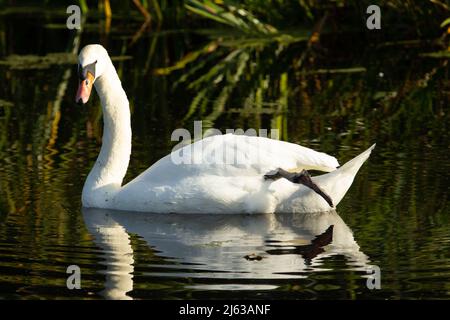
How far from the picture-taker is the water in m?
7.46

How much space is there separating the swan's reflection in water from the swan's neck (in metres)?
0.15

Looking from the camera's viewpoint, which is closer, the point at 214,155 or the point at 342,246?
the point at 342,246

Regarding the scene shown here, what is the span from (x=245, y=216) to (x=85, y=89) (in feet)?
4.92

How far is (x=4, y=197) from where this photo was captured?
970 cm

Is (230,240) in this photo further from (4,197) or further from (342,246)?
(4,197)

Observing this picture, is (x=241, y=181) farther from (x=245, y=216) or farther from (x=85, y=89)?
(x=85, y=89)

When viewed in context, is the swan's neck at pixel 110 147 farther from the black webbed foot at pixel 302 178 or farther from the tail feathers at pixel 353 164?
the tail feathers at pixel 353 164

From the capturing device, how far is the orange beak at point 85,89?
30.7ft

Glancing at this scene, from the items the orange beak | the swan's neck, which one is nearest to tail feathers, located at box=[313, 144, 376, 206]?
the swan's neck

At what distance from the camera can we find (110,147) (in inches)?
390

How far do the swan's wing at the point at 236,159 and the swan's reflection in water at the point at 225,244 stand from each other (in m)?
0.33

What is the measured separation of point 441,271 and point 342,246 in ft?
2.99
